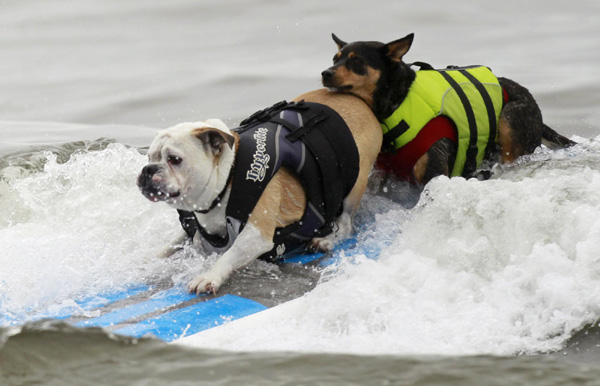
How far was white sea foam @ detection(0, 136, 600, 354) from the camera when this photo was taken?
345 centimetres

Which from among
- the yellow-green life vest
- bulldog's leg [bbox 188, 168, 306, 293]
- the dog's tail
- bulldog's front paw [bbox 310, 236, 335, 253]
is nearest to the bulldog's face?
bulldog's leg [bbox 188, 168, 306, 293]

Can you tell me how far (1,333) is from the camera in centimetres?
320

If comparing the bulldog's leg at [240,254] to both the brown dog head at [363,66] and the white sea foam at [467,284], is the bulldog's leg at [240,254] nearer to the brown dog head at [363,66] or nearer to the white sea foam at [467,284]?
the white sea foam at [467,284]

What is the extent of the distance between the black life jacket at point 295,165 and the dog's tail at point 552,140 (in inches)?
74.7

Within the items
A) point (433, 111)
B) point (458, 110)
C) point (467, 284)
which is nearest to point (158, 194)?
point (467, 284)

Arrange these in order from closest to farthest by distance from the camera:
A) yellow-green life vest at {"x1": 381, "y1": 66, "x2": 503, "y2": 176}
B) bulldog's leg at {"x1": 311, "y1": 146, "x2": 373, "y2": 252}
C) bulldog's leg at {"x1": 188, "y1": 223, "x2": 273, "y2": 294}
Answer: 1. bulldog's leg at {"x1": 188, "y1": 223, "x2": 273, "y2": 294}
2. bulldog's leg at {"x1": 311, "y1": 146, "x2": 373, "y2": 252}
3. yellow-green life vest at {"x1": 381, "y1": 66, "x2": 503, "y2": 176}

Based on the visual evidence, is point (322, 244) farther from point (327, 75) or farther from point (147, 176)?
point (147, 176)

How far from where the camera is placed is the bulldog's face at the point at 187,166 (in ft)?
13.4

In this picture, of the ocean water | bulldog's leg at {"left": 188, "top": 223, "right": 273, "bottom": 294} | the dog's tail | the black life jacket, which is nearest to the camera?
the ocean water

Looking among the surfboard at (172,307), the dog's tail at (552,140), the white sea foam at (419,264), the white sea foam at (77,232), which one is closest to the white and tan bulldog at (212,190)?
the surfboard at (172,307)

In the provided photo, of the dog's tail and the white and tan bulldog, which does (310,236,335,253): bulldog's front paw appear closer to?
the white and tan bulldog

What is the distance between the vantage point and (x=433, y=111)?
5223 mm

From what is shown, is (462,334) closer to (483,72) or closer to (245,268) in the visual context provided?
(245,268)

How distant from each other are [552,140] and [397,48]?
1.68 meters
